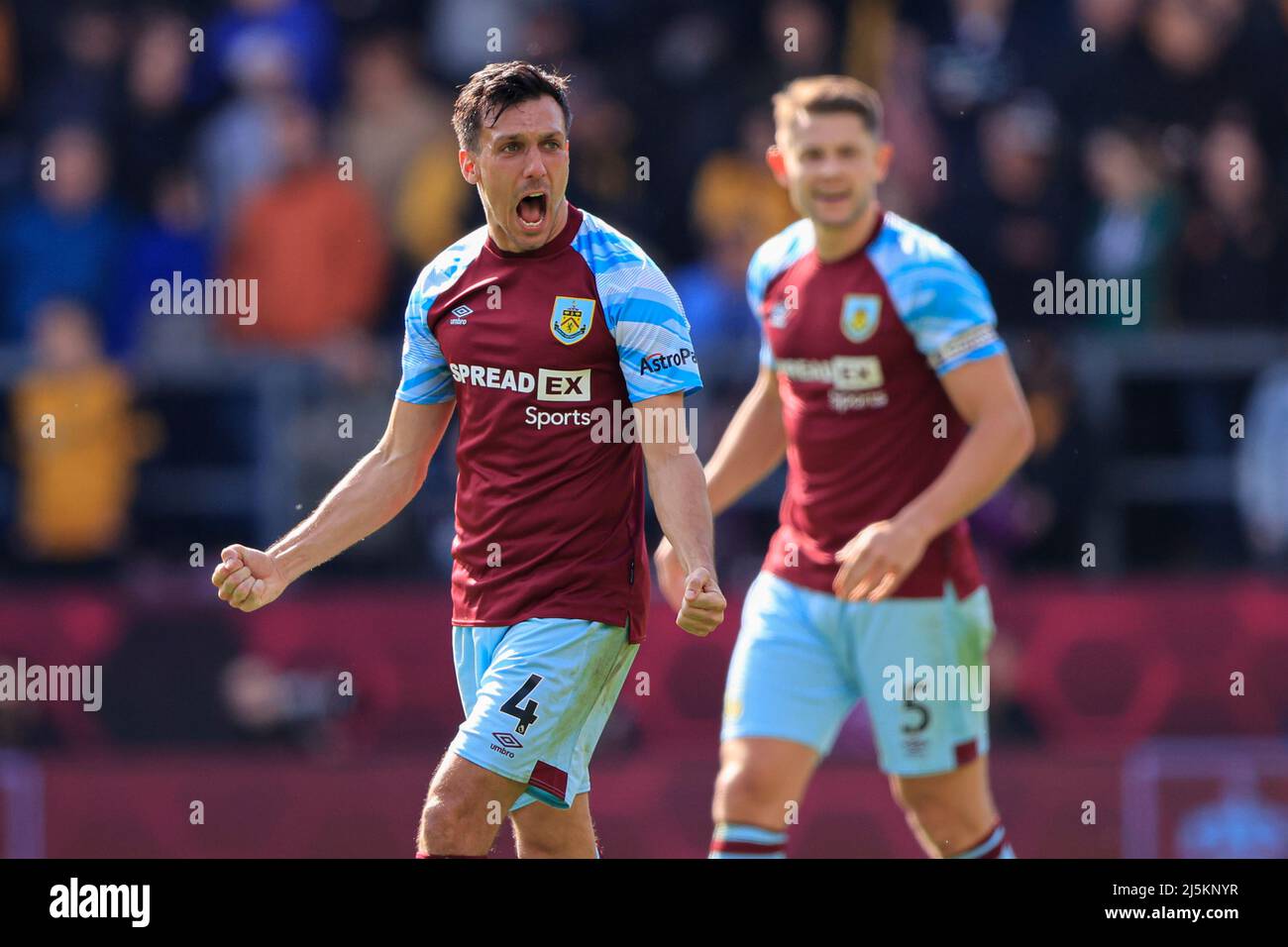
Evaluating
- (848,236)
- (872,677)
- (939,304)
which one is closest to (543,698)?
(872,677)

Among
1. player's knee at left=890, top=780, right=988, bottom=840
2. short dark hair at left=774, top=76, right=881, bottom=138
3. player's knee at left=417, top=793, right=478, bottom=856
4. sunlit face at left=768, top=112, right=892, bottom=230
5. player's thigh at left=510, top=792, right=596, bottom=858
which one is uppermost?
short dark hair at left=774, top=76, right=881, bottom=138

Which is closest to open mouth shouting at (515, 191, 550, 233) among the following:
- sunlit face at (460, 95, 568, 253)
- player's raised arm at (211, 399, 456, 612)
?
sunlit face at (460, 95, 568, 253)

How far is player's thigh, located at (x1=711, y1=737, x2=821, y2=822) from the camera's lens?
731cm

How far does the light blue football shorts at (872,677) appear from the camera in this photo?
742 cm

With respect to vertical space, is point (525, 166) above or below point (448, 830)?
above

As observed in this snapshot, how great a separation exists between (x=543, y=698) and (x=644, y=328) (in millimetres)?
1131

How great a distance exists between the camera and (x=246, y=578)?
20.4ft

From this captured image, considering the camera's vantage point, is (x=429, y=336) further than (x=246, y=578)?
Yes

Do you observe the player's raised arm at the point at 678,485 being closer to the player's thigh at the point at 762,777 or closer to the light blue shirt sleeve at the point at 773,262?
the player's thigh at the point at 762,777

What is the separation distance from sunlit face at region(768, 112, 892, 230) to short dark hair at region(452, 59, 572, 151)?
145 cm

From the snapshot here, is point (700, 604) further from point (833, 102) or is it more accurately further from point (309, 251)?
point (309, 251)

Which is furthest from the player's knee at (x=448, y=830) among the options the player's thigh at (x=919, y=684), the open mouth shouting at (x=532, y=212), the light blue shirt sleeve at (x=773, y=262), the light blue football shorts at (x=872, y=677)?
the light blue shirt sleeve at (x=773, y=262)

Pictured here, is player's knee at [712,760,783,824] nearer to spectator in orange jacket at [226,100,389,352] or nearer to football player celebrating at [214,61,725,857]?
football player celebrating at [214,61,725,857]

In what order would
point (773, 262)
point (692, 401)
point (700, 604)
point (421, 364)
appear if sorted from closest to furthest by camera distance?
point (700, 604)
point (421, 364)
point (773, 262)
point (692, 401)
